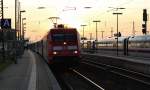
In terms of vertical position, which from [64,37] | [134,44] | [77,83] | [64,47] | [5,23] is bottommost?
[77,83]

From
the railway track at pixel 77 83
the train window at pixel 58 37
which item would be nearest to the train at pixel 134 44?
the train window at pixel 58 37

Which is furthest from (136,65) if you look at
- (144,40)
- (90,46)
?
(90,46)

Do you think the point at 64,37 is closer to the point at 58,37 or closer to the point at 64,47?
the point at 58,37

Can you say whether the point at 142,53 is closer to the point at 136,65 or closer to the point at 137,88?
the point at 136,65

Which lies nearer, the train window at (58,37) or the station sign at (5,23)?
the train window at (58,37)

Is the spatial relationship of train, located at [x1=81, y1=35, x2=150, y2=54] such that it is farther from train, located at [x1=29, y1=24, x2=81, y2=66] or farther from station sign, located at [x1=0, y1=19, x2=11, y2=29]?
station sign, located at [x1=0, y1=19, x2=11, y2=29]

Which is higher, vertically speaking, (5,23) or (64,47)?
(5,23)

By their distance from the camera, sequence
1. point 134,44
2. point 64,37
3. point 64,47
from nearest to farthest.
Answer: point 64,47, point 64,37, point 134,44

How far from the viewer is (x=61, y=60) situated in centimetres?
3506

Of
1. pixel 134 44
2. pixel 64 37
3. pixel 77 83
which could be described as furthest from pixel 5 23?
pixel 134 44

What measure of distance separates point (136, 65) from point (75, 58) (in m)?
6.23

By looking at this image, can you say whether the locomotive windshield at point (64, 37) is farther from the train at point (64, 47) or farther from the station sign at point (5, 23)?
the station sign at point (5, 23)

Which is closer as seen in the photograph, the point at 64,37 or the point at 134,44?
the point at 64,37

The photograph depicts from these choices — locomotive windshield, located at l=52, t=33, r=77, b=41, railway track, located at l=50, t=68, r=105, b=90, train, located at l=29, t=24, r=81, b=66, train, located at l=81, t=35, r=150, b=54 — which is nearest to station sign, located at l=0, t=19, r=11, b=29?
train, located at l=29, t=24, r=81, b=66
